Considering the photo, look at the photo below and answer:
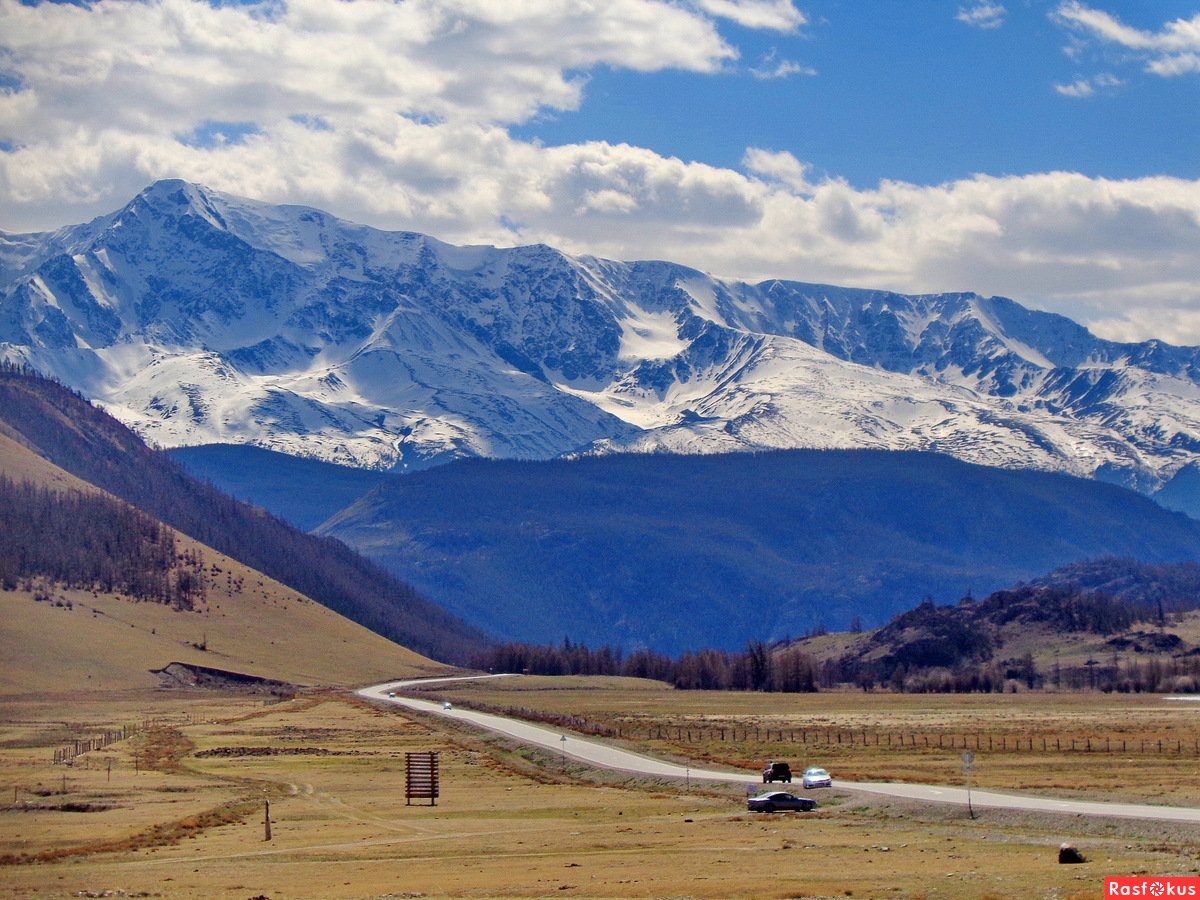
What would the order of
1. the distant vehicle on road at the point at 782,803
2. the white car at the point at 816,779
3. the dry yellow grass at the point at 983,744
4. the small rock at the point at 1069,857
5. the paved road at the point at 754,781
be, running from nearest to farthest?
the small rock at the point at 1069,857 < the paved road at the point at 754,781 < the distant vehicle on road at the point at 782,803 < the white car at the point at 816,779 < the dry yellow grass at the point at 983,744

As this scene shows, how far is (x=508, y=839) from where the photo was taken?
7975cm

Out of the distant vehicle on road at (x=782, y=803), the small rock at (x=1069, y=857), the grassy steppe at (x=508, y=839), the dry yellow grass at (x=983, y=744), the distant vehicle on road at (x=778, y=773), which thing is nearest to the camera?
the small rock at (x=1069, y=857)

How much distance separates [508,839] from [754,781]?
2653 cm

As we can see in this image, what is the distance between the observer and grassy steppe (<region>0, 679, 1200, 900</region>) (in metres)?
62.9

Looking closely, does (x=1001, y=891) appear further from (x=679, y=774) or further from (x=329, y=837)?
(x=679, y=774)

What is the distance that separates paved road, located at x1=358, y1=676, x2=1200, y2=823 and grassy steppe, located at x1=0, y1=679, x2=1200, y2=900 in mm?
2671

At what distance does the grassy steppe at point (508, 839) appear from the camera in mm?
62938

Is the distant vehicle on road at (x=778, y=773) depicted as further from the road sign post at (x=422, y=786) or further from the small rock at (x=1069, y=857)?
the small rock at (x=1069, y=857)

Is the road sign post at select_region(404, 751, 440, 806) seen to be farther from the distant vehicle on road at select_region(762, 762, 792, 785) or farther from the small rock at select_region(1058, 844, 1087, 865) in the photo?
the small rock at select_region(1058, 844, 1087, 865)

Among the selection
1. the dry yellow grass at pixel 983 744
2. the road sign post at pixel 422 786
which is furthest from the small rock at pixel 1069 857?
the road sign post at pixel 422 786

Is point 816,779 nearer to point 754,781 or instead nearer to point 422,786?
point 754,781

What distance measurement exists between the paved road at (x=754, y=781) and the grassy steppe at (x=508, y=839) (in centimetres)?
267

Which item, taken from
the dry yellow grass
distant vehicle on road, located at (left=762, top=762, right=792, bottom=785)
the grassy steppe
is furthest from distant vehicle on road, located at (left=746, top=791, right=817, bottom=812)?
the dry yellow grass

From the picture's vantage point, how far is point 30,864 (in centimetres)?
7106
